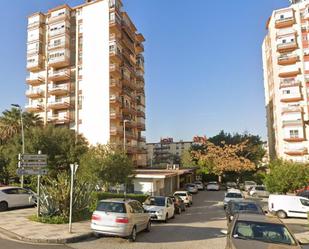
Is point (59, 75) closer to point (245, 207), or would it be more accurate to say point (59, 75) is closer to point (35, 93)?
point (35, 93)

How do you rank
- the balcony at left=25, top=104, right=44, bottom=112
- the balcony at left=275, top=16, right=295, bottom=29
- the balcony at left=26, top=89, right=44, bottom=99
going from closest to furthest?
the balcony at left=25, top=104, right=44, bottom=112
the balcony at left=26, top=89, right=44, bottom=99
the balcony at left=275, top=16, right=295, bottom=29

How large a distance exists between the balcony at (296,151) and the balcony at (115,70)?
107 feet

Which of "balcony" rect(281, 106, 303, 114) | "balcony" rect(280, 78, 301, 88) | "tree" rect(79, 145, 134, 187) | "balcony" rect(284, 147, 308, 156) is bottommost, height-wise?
"tree" rect(79, 145, 134, 187)

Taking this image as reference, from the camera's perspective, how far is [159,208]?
19406mm

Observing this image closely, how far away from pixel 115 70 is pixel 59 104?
1129cm

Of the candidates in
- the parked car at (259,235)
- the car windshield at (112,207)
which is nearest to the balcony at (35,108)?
the car windshield at (112,207)

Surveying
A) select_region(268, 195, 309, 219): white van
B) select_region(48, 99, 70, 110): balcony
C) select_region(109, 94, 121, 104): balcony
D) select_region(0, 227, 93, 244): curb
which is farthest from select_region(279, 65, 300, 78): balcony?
select_region(0, 227, 93, 244): curb

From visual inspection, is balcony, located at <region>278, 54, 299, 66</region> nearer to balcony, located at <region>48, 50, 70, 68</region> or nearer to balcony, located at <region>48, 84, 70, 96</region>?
balcony, located at <region>48, 50, 70, 68</region>

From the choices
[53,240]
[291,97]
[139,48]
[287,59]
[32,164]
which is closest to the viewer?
[53,240]

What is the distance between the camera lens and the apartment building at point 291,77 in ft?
179

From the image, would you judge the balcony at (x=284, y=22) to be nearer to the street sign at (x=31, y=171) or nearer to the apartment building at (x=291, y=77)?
the apartment building at (x=291, y=77)

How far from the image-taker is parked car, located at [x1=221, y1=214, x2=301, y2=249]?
7.38m

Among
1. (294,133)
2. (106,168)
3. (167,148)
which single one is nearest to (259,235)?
(106,168)

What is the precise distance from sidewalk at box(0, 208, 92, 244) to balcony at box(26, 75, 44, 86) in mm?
41169
